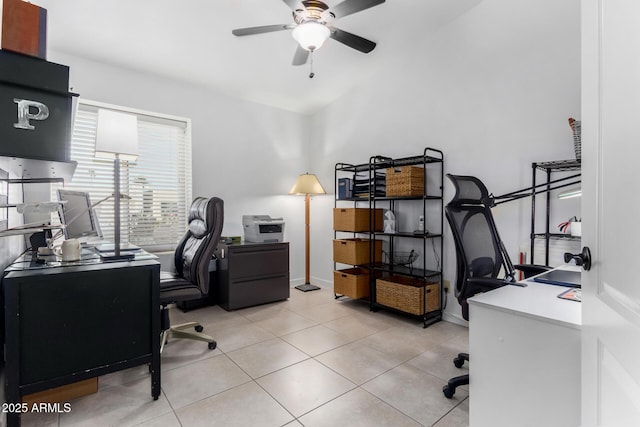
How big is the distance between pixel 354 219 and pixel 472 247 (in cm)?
165

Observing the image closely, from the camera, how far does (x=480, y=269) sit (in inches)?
75.8

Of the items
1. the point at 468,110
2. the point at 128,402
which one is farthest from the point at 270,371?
the point at 468,110

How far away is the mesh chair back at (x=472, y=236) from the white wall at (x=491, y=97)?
822mm

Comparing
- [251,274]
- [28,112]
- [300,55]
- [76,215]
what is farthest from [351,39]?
[251,274]

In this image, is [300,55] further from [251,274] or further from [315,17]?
[251,274]

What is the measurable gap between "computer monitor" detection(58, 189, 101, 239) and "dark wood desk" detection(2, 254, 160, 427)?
1.66 feet

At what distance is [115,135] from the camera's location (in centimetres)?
240

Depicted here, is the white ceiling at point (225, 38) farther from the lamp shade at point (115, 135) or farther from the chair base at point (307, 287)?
the chair base at point (307, 287)

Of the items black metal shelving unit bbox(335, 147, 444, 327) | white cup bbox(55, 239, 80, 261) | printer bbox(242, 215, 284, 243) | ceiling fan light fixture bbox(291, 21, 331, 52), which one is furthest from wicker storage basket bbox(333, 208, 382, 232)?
white cup bbox(55, 239, 80, 261)

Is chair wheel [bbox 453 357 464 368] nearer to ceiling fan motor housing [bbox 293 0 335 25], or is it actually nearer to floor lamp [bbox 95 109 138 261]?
ceiling fan motor housing [bbox 293 0 335 25]

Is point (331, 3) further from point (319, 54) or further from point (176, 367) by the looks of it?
point (176, 367)

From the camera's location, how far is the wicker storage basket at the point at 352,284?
3479mm

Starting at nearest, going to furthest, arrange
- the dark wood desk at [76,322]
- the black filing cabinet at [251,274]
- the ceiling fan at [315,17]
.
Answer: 1. the dark wood desk at [76,322]
2. the ceiling fan at [315,17]
3. the black filing cabinet at [251,274]

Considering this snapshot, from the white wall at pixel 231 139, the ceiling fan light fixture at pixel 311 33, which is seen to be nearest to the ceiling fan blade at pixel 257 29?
the ceiling fan light fixture at pixel 311 33
